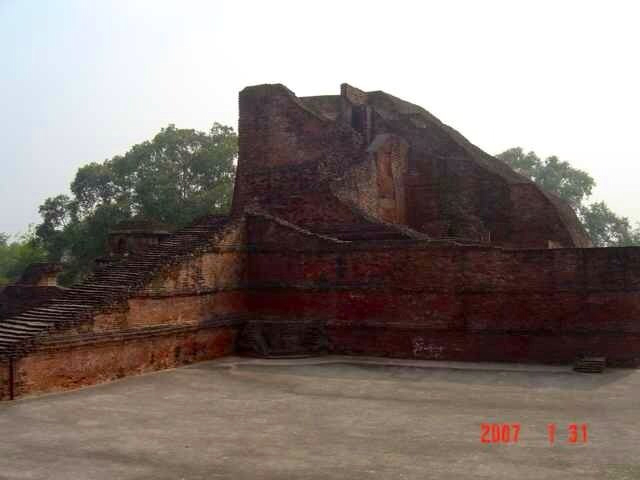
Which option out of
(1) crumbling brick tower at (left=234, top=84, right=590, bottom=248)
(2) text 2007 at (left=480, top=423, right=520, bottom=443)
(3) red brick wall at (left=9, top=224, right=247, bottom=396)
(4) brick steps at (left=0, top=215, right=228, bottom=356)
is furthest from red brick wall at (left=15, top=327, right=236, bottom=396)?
(2) text 2007 at (left=480, top=423, right=520, bottom=443)

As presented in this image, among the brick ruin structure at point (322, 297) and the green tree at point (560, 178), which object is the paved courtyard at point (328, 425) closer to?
the brick ruin structure at point (322, 297)

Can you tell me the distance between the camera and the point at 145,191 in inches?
1352

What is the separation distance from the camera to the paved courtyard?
639 centimetres

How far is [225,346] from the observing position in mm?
13602

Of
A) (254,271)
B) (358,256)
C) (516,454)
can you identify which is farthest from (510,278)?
(516,454)

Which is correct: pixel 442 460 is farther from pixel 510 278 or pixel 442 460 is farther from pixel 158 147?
pixel 158 147

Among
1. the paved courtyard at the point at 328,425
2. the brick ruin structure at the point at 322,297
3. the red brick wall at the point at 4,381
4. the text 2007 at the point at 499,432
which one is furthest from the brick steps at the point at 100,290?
the text 2007 at the point at 499,432

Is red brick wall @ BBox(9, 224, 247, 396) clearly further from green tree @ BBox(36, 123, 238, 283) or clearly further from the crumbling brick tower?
green tree @ BBox(36, 123, 238, 283)

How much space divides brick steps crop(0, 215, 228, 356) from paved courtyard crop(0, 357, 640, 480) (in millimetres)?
1159

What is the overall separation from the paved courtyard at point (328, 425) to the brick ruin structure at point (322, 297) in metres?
0.63

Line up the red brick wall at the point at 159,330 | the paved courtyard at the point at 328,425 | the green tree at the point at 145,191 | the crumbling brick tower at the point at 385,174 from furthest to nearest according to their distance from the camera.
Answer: the green tree at the point at 145,191, the crumbling brick tower at the point at 385,174, the red brick wall at the point at 159,330, the paved courtyard at the point at 328,425

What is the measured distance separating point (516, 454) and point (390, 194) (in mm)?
12322

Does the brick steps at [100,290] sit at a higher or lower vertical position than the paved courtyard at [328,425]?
higher

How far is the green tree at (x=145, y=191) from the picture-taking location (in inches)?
1308
